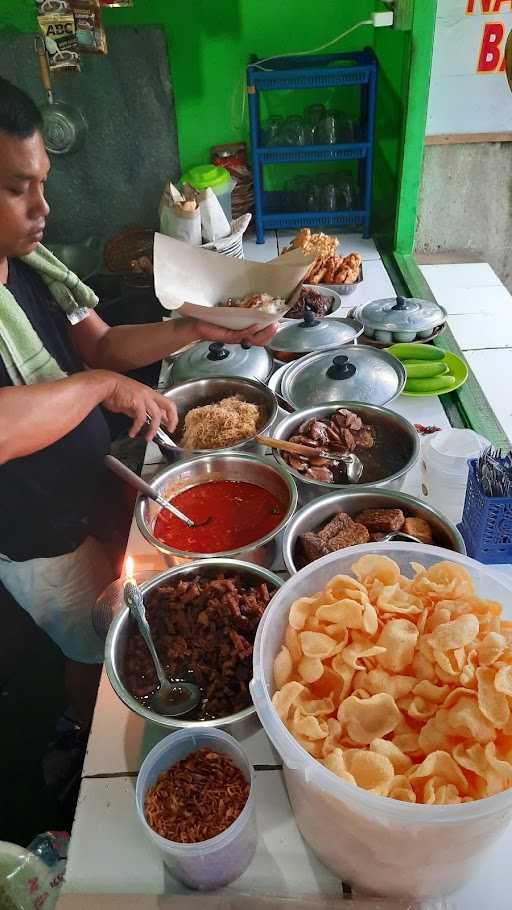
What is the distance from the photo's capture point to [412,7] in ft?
8.68

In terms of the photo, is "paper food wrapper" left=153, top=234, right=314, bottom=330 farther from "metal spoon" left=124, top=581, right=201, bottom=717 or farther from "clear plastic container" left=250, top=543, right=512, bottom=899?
"clear plastic container" left=250, top=543, right=512, bottom=899

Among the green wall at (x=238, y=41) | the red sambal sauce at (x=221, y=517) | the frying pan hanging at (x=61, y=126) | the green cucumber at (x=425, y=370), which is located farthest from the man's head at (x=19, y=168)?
the frying pan hanging at (x=61, y=126)

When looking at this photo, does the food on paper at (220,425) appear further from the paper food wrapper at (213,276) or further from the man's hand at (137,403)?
the paper food wrapper at (213,276)

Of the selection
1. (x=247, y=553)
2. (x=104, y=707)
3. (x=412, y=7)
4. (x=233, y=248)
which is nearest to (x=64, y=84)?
(x=233, y=248)

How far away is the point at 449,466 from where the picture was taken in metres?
1.56

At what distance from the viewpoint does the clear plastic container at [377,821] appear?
0.75 metres

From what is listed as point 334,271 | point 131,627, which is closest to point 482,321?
point 334,271

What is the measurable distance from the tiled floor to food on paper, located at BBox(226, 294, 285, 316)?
2.61 feet

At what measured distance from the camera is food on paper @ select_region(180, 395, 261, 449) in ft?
5.81

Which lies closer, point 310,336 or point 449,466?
point 449,466

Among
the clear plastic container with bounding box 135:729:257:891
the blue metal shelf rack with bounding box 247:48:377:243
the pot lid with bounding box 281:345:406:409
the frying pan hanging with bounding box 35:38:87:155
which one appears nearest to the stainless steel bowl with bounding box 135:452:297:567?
the pot lid with bounding box 281:345:406:409

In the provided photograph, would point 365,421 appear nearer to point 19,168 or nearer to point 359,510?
point 359,510

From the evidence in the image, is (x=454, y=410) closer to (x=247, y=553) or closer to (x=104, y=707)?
(x=247, y=553)

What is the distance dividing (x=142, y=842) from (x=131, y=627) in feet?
1.20
